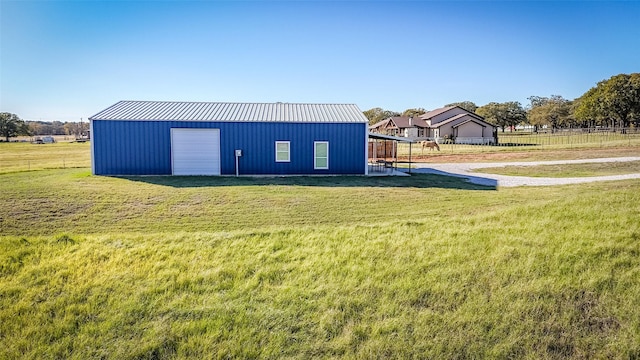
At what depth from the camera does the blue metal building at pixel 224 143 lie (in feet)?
55.6

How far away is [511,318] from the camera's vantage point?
452 centimetres

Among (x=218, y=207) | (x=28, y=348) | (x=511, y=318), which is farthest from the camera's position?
(x=218, y=207)

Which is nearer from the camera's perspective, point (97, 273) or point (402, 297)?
point (402, 297)

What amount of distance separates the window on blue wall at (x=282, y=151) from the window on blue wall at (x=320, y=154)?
3.84 feet

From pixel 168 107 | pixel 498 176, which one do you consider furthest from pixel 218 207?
pixel 498 176

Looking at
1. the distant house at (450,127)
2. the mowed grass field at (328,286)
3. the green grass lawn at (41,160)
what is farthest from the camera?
the distant house at (450,127)

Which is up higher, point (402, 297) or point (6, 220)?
point (6, 220)

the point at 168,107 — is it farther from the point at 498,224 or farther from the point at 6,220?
the point at 498,224

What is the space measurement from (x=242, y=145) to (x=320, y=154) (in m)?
3.43

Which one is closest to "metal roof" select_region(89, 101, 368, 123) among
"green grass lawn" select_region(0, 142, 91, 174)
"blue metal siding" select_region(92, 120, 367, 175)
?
"blue metal siding" select_region(92, 120, 367, 175)

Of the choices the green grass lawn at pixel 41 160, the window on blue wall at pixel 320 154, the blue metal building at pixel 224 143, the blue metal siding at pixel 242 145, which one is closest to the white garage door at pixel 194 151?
the blue metal building at pixel 224 143

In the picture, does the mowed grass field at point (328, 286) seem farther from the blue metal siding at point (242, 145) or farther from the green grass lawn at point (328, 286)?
the blue metal siding at point (242, 145)

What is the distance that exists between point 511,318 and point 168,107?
18325 millimetres

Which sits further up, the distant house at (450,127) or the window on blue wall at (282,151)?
the distant house at (450,127)
